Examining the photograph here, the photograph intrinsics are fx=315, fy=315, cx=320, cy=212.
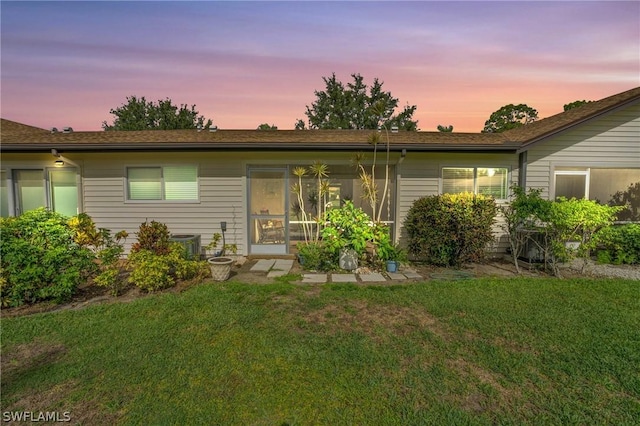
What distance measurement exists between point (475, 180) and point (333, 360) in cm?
701

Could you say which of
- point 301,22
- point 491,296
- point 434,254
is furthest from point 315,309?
point 301,22

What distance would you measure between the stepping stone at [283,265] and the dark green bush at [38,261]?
11.1ft

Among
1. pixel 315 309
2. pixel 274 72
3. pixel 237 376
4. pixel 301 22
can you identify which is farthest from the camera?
pixel 274 72

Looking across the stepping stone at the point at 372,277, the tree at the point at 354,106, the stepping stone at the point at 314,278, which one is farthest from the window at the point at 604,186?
the tree at the point at 354,106

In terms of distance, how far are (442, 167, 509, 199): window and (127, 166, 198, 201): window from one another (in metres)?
6.72

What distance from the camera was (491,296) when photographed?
508 cm

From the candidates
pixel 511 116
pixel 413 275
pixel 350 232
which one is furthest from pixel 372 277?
pixel 511 116

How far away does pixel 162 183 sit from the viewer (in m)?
8.34

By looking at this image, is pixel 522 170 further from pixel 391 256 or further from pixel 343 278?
pixel 343 278

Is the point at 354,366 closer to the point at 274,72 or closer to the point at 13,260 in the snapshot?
the point at 13,260

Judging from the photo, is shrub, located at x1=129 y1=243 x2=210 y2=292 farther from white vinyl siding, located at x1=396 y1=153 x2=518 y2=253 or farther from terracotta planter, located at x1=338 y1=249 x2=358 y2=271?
white vinyl siding, located at x1=396 y1=153 x2=518 y2=253

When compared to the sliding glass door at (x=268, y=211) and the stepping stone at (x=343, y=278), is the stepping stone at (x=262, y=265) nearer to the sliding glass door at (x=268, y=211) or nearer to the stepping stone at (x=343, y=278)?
the sliding glass door at (x=268, y=211)

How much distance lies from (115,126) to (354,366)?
1350 inches

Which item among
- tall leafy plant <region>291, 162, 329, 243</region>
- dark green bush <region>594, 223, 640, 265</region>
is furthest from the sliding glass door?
dark green bush <region>594, 223, 640, 265</region>
